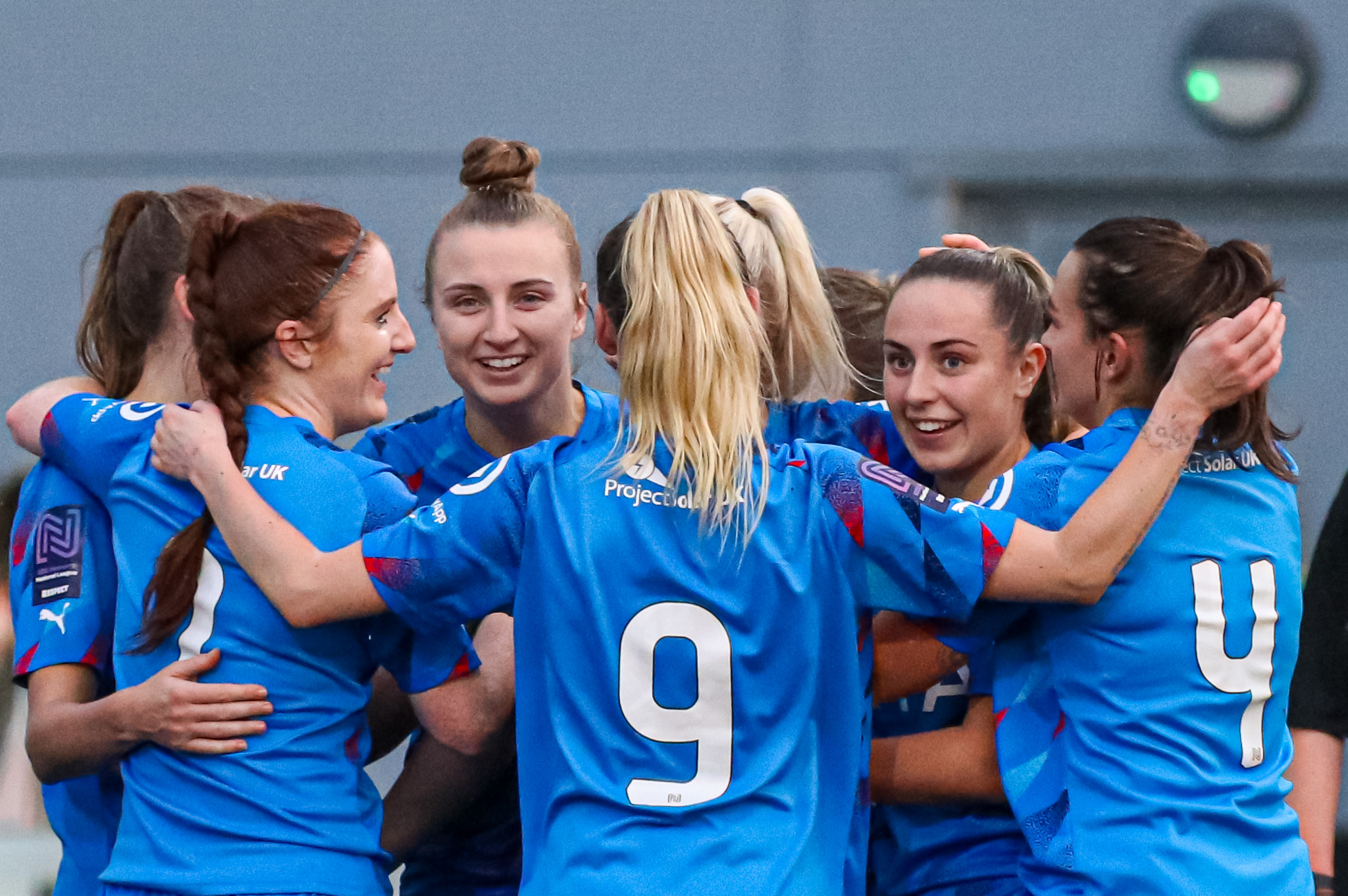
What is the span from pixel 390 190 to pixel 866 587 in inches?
159

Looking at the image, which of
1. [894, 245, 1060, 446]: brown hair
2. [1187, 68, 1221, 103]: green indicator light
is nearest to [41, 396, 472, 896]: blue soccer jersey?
[894, 245, 1060, 446]: brown hair

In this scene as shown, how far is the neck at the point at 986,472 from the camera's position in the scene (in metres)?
2.43

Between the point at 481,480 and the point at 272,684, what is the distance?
44 centimetres

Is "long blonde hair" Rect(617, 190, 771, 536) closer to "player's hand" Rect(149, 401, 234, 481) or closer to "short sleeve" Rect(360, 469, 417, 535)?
"short sleeve" Rect(360, 469, 417, 535)

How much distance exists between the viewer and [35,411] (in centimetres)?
239

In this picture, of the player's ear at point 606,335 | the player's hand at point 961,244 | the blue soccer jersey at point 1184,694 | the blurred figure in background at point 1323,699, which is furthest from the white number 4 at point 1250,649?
the player's ear at point 606,335

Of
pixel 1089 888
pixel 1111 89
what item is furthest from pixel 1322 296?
pixel 1089 888

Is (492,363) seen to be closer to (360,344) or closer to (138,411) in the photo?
(360,344)

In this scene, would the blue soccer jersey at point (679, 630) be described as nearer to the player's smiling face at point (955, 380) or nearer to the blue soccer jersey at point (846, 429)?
the player's smiling face at point (955, 380)

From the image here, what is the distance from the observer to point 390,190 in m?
5.50

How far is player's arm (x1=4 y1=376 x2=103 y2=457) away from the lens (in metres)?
2.38

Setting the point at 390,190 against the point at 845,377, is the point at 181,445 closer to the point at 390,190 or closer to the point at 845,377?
the point at 845,377

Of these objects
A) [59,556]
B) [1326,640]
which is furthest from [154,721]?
[1326,640]

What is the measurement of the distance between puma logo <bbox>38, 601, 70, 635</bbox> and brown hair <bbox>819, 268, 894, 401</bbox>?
1.72 m
